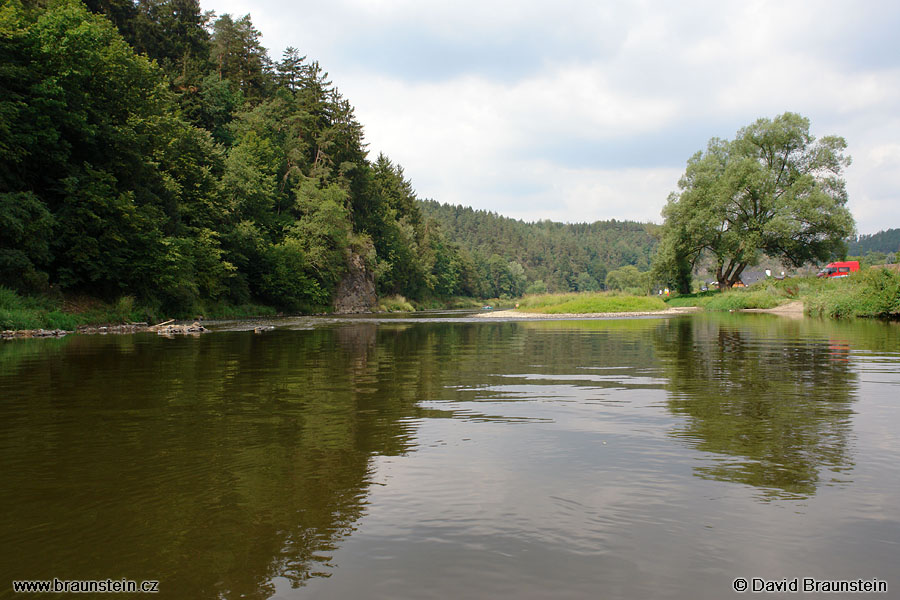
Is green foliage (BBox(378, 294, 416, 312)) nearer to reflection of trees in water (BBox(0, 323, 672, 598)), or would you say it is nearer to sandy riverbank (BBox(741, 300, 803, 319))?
sandy riverbank (BBox(741, 300, 803, 319))

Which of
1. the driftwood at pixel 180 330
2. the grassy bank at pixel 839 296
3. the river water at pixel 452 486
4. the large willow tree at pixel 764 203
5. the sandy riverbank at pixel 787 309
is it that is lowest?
the river water at pixel 452 486

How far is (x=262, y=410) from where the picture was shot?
303 inches

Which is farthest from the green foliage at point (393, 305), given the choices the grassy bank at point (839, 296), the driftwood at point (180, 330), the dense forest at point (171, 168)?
the driftwood at point (180, 330)

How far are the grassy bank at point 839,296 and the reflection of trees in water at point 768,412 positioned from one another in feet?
71.6

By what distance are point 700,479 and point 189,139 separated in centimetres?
4958

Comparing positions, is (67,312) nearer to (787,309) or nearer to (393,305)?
(787,309)

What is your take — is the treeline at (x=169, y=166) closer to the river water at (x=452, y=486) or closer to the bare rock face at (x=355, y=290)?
the bare rock face at (x=355, y=290)

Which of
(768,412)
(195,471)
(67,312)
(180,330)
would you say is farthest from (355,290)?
(195,471)

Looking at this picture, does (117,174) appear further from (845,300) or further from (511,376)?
(845,300)

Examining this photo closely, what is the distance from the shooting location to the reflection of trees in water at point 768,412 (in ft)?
16.1

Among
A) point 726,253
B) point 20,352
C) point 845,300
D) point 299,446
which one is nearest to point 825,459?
point 299,446

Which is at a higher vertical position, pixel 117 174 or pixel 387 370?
pixel 117 174

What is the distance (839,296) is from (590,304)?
18.5 m

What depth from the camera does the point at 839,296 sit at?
1344 inches
